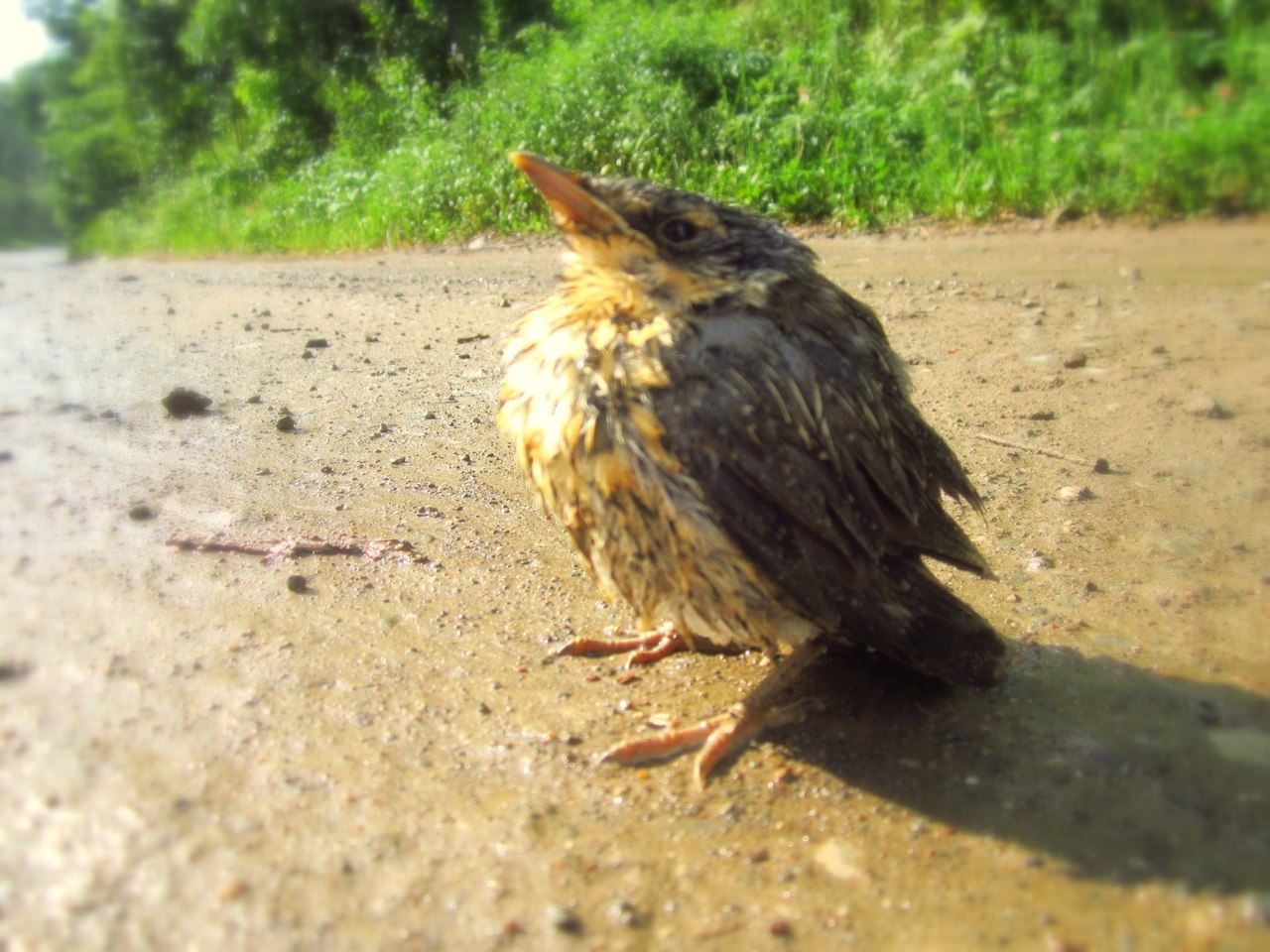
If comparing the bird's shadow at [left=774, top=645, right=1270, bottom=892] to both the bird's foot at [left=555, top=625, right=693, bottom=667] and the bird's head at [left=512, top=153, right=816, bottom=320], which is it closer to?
the bird's foot at [left=555, top=625, right=693, bottom=667]

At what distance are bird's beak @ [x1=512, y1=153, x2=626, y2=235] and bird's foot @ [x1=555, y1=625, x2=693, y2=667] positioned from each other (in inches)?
50.9

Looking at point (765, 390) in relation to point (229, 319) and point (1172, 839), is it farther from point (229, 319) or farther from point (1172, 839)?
point (229, 319)

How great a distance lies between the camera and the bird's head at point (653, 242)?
2865mm

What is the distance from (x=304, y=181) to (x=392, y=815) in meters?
4.25

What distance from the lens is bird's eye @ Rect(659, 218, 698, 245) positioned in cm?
290

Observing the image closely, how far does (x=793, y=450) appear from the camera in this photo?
2691 millimetres

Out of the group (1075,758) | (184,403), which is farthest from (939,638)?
(184,403)

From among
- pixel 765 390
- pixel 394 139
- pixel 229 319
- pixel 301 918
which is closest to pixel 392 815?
pixel 301 918

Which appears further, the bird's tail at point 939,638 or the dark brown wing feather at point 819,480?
the bird's tail at point 939,638

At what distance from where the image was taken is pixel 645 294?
289 centimetres

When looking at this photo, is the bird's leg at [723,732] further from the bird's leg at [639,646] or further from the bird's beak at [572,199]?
the bird's beak at [572,199]

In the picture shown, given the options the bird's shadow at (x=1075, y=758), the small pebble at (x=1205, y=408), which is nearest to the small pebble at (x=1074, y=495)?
the small pebble at (x=1205, y=408)

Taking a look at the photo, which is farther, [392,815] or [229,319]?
[229,319]

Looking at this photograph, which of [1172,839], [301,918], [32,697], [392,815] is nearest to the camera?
[32,697]
